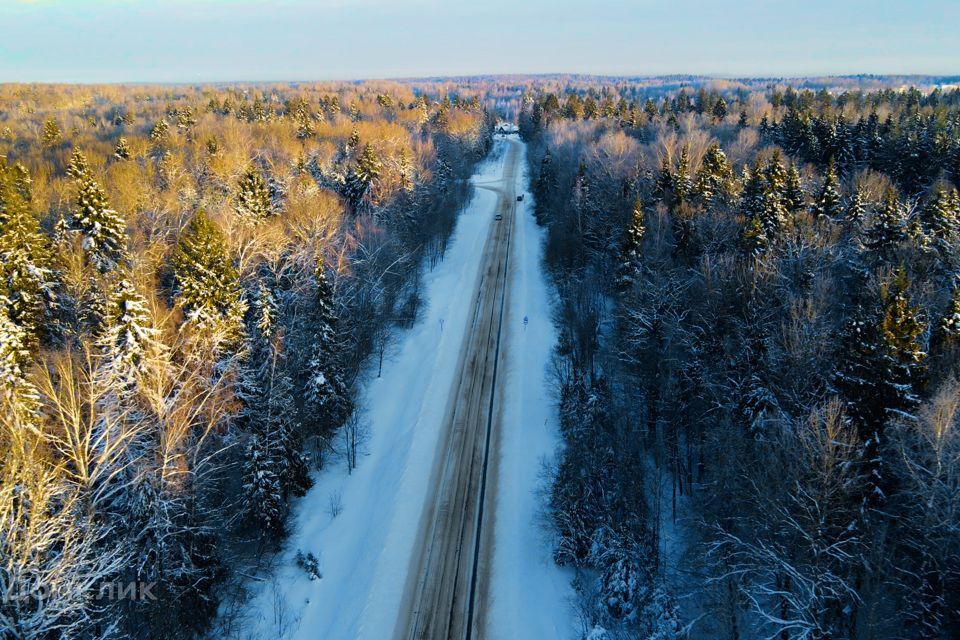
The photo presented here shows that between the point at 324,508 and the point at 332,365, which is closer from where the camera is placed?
the point at 324,508

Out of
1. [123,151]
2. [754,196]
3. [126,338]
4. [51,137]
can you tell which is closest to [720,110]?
[754,196]

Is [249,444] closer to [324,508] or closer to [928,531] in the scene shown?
[324,508]

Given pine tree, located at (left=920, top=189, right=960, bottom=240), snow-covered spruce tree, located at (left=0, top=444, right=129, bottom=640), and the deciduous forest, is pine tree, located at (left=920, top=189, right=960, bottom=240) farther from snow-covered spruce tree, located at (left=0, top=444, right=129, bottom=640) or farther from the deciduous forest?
snow-covered spruce tree, located at (left=0, top=444, right=129, bottom=640)

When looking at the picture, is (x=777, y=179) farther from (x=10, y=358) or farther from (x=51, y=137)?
(x=51, y=137)

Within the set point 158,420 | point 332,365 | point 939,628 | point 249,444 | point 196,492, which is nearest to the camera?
point 939,628

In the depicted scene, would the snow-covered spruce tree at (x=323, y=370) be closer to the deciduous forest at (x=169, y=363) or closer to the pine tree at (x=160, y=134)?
the deciduous forest at (x=169, y=363)

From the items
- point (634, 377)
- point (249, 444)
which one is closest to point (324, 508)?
point (249, 444)

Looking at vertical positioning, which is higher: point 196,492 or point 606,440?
point 196,492
